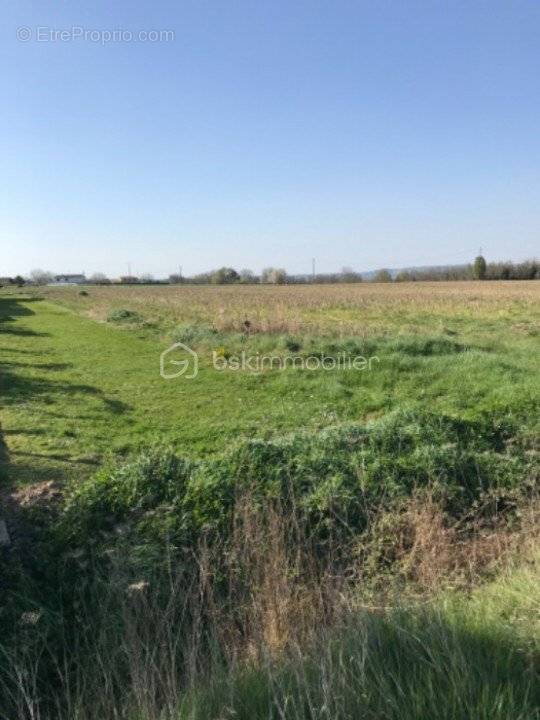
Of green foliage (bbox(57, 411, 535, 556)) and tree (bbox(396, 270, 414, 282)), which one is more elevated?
tree (bbox(396, 270, 414, 282))

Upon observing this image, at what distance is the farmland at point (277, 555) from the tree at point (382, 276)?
8276cm

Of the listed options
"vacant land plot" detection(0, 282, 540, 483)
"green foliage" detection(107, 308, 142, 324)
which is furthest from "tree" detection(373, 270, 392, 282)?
"vacant land plot" detection(0, 282, 540, 483)

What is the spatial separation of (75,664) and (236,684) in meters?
1.46

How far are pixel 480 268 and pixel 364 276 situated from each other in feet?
80.7

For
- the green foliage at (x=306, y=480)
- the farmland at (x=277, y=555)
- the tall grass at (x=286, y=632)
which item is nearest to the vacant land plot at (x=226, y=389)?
the farmland at (x=277, y=555)

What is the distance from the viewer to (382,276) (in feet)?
297

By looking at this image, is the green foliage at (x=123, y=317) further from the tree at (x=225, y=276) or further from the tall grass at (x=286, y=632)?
the tree at (x=225, y=276)

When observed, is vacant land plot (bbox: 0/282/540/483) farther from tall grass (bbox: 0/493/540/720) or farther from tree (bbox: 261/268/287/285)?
tree (bbox: 261/268/287/285)

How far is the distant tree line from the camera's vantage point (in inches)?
2985

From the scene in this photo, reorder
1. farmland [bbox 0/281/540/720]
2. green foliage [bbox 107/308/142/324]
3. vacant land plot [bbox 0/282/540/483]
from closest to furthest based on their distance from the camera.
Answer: farmland [bbox 0/281/540/720], vacant land plot [bbox 0/282/540/483], green foliage [bbox 107/308/142/324]

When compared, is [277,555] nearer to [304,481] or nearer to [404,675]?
[304,481]

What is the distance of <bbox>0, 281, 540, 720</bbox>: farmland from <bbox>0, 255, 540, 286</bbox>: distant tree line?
7326 centimetres

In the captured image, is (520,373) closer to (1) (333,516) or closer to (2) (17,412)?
(1) (333,516)

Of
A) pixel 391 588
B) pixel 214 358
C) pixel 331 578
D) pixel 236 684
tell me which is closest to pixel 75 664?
pixel 236 684
